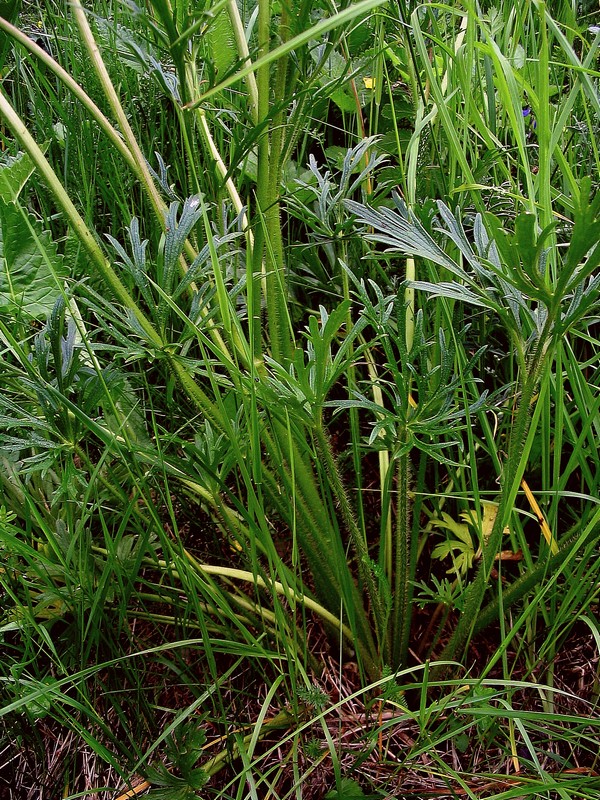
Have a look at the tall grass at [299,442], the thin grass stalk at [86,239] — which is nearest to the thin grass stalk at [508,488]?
the tall grass at [299,442]

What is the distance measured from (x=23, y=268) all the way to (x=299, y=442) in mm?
428

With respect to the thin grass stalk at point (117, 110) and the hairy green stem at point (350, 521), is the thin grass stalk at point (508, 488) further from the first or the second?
the thin grass stalk at point (117, 110)

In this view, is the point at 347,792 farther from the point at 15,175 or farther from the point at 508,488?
the point at 15,175

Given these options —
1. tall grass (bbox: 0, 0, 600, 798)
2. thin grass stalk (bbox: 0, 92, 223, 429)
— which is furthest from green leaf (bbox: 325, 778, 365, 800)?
thin grass stalk (bbox: 0, 92, 223, 429)

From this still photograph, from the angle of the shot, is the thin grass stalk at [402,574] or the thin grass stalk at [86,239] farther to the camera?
the thin grass stalk at [402,574]

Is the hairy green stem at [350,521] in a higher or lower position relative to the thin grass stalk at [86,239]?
lower

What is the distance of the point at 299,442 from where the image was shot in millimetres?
889

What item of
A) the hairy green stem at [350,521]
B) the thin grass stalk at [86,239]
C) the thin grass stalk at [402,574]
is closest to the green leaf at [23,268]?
the thin grass stalk at [86,239]

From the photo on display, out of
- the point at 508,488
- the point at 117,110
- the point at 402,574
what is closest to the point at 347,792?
the point at 402,574

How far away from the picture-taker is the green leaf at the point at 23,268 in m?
0.85

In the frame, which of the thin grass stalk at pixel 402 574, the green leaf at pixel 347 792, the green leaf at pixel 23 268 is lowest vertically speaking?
the green leaf at pixel 347 792

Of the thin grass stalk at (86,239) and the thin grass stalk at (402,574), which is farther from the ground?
the thin grass stalk at (86,239)

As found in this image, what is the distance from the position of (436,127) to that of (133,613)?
85 centimetres

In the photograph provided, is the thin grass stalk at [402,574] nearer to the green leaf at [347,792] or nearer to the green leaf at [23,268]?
the green leaf at [347,792]
